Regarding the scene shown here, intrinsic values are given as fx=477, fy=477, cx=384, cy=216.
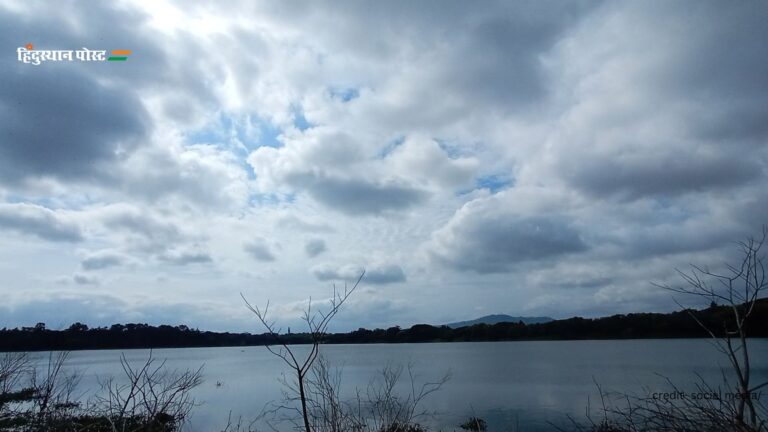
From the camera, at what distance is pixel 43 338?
152 ft

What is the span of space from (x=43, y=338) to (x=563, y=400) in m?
47.5

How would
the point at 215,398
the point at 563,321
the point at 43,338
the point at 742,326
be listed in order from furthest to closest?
1. the point at 563,321
2. the point at 43,338
3. the point at 215,398
4. the point at 742,326

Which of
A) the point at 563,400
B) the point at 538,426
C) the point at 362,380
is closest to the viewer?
the point at 538,426

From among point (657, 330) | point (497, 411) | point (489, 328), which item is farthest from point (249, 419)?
point (489, 328)

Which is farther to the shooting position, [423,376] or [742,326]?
[423,376]

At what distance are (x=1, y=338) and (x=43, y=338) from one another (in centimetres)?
529

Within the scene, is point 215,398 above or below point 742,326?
below

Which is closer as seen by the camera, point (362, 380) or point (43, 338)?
point (362, 380)

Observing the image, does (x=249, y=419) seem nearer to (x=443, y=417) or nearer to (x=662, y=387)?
(x=443, y=417)

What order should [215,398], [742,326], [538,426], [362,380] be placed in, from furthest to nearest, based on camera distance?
[362,380] → [215,398] → [538,426] → [742,326]

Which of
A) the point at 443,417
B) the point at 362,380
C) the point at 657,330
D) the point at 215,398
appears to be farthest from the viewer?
the point at 657,330

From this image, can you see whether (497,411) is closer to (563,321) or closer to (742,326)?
(742,326)

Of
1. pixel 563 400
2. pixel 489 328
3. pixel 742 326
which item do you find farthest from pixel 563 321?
pixel 742 326

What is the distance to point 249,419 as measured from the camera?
25.3 m
